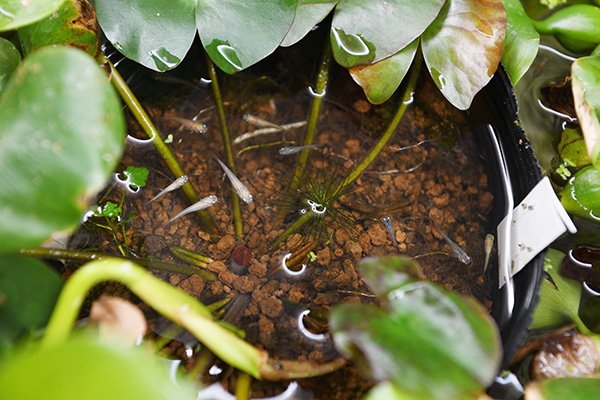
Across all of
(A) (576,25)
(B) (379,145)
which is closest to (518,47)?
(A) (576,25)

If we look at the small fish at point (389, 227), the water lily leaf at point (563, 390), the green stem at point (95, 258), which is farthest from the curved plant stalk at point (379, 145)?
the water lily leaf at point (563, 390)

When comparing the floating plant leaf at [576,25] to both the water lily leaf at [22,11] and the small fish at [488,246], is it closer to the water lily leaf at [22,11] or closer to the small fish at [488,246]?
the small fish at [488,246]

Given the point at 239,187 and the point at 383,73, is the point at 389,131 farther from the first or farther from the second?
the point at 239,187

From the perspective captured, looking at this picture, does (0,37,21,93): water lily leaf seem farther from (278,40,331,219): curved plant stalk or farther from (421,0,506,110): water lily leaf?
(421,0,506,110): water lily leaf

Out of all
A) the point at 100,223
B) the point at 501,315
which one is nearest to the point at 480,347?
the point at 501,315

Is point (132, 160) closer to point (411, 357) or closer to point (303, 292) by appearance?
point (303, 292)
